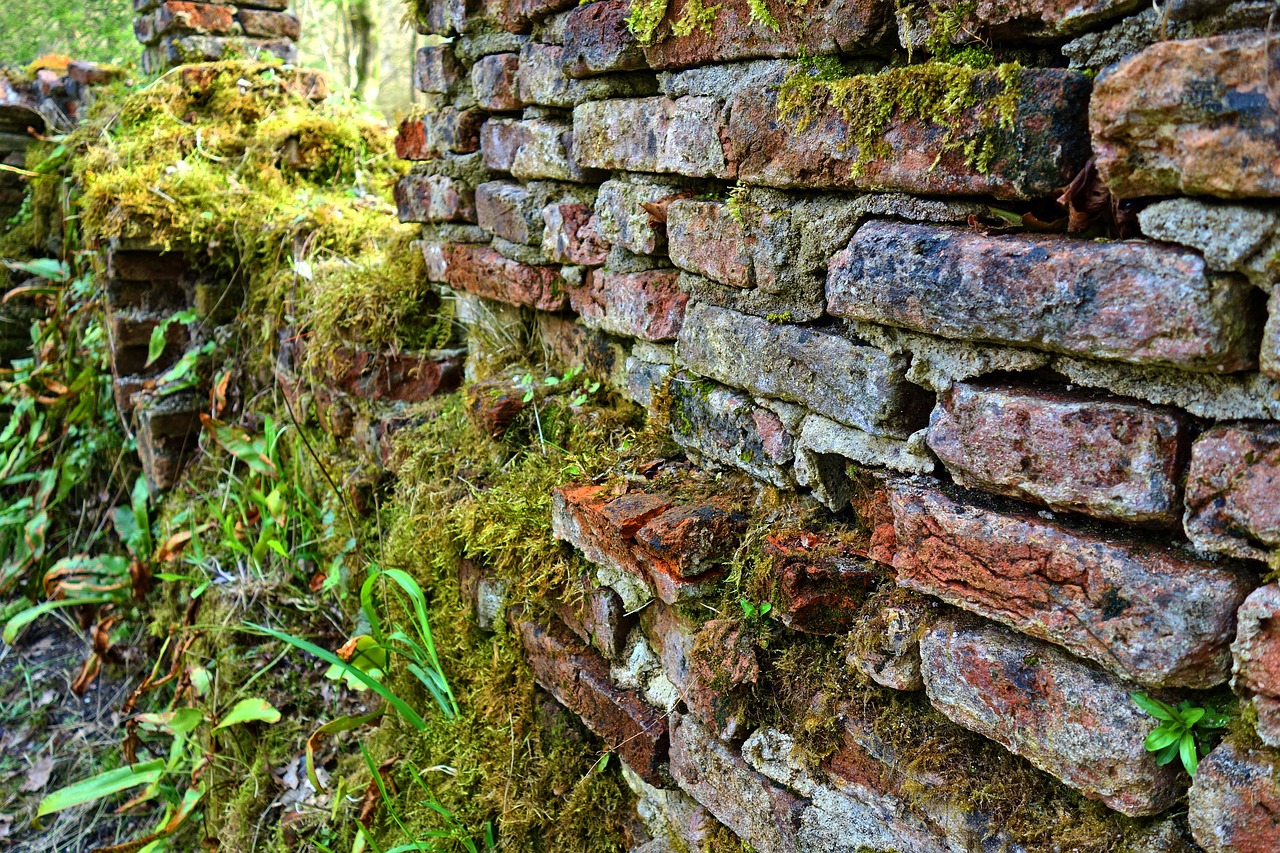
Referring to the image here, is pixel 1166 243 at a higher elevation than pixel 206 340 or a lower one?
higher

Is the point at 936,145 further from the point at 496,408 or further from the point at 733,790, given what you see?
the point at 496,408

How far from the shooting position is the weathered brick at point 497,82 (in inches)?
82.2

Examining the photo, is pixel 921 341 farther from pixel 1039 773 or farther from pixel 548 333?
pixel 548 333

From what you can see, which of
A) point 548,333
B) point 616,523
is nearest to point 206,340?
point 548,333

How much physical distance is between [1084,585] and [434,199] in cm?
197

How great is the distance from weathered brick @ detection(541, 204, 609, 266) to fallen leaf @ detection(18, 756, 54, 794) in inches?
103

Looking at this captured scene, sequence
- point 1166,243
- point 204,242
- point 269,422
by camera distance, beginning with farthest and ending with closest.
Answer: point 204,242, point 269,422, point 1166,243

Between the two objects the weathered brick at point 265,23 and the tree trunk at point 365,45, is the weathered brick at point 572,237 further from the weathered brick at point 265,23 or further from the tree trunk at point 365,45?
the tree trunk at point 365,45

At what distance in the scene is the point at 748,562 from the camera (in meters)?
1.42

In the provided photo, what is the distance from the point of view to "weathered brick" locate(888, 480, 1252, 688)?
0.90 metres

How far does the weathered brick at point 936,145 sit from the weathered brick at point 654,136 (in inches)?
2.4

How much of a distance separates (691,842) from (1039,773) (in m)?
0.64

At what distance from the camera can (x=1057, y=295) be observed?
95cm

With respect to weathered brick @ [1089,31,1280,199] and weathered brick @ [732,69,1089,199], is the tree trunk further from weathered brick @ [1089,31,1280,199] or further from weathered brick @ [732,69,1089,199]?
weathered brick @ [1089,31,1280,199]
